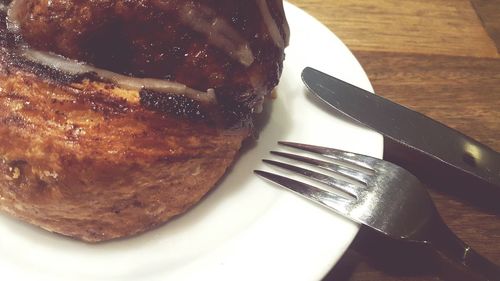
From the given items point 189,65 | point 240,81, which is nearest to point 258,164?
point 240,81

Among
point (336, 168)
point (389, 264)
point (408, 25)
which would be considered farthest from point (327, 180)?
point (408, 25)

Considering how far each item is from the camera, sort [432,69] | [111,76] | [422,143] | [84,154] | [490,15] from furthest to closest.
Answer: [490,15]
[432,69]
[422,143]
[111,76]
[84,154]

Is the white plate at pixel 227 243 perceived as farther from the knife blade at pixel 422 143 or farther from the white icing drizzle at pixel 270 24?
the white icing drizzle at pixel 270 24

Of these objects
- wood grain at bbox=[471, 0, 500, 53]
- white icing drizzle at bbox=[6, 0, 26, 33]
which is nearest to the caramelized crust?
white icing drizzle at bbox=[6, 0, 26, 33]

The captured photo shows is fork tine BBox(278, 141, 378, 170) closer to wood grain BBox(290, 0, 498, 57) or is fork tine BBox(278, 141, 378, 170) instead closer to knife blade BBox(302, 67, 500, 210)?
knife blade BBox(302, 67, 500, 210)

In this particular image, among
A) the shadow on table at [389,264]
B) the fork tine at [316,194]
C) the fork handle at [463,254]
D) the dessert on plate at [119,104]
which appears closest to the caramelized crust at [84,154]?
the dessert on plate at [119,104]

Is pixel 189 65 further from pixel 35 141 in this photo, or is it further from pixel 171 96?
pixel 35 141

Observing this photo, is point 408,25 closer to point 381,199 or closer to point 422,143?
point 422,143

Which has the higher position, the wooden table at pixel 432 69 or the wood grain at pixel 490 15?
the wood grain at pixel 490 15
